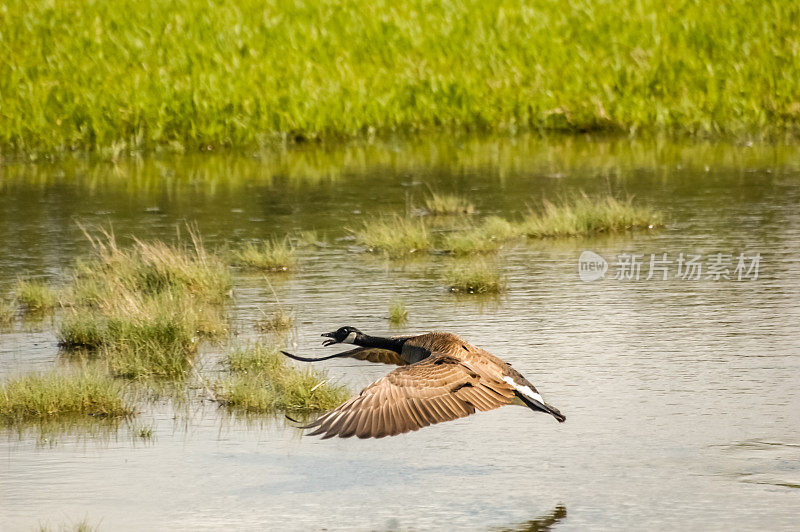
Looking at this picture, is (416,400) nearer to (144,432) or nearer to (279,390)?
(144,432)

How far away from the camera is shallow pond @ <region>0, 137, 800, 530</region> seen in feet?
28.0

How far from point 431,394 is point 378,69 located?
877 inches

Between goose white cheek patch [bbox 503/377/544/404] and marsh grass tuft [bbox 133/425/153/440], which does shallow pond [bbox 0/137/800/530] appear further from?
goose white cheek patch [bbox 503/377/544/404]

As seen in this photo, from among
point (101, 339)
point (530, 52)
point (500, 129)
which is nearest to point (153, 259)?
point (101, 339)

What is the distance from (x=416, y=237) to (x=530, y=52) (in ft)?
46.5

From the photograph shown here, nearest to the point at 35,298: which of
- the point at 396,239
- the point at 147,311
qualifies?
the point at 147,311

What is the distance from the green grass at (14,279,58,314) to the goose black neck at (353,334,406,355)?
550cm

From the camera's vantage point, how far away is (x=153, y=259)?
1488 centimetres

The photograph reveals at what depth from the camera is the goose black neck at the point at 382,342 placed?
971cm

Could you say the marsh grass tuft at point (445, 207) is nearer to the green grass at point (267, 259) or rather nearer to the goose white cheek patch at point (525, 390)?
the green grass at point (267, 259)

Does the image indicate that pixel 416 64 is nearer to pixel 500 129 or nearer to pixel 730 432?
pixel 500 129

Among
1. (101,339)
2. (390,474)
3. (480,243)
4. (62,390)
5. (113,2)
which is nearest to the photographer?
(390,474)

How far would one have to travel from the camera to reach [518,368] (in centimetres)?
1154

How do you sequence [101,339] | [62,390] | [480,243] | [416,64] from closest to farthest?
[62,390] → [101,339] → [480,243] → [416,64]
